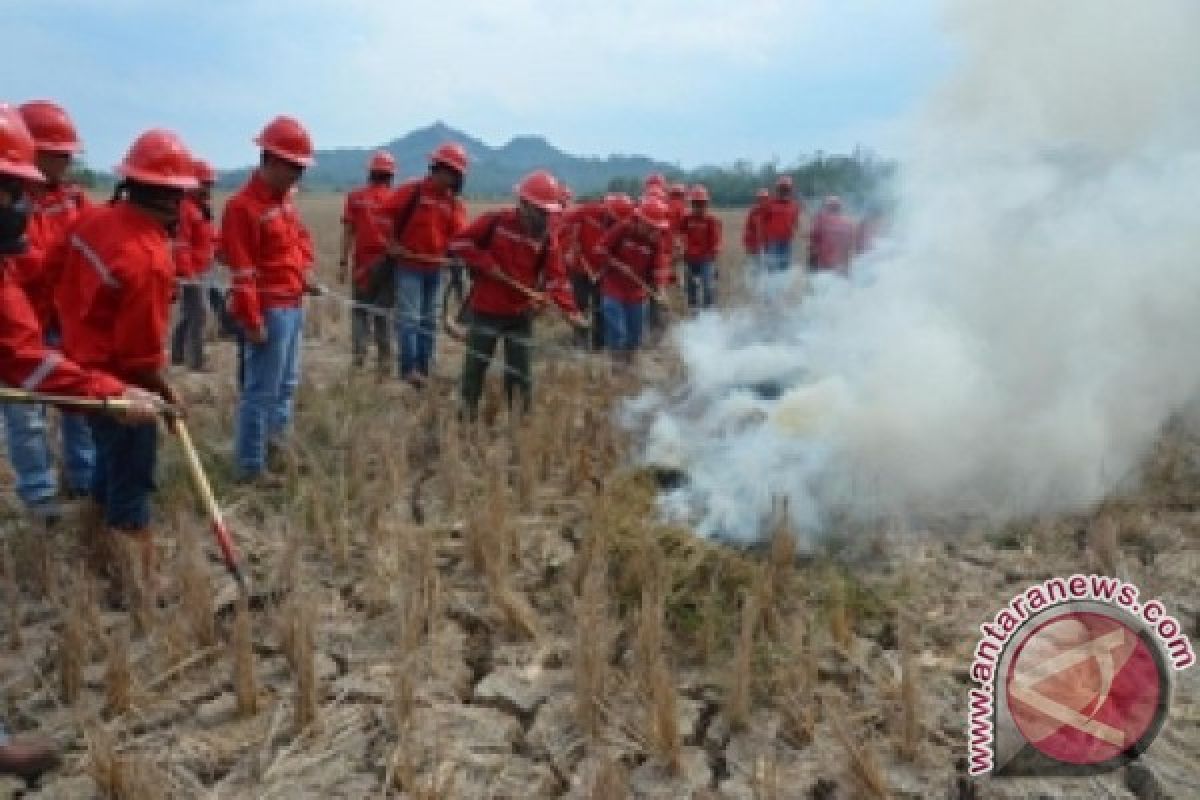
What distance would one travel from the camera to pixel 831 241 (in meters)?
13.5

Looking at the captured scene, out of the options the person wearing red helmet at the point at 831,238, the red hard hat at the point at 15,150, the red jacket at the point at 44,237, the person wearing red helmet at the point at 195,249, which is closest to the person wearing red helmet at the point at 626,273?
the person wearing red helmet at the point at 195,249

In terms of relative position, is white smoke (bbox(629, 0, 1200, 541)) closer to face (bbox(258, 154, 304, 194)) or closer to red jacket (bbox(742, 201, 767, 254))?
face (bbox(258, 154, 304, 194))

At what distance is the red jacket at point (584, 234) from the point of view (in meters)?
10.4

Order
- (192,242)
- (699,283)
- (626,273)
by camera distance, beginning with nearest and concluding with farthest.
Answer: (192,242) → (626,273) → (699,283)

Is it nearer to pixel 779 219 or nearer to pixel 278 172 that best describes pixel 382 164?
pixel 278 172

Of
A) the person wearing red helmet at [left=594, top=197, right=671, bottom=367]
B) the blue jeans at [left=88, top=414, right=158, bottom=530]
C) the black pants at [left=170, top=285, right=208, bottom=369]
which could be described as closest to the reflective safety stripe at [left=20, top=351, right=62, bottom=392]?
the blue jeans at [left=88, top=414, right=158, bottom=530]

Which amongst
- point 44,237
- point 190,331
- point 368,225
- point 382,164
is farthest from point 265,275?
point 382,164

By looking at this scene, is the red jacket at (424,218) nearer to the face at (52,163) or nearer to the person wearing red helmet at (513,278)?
the person wearing red helmet at (513,278)

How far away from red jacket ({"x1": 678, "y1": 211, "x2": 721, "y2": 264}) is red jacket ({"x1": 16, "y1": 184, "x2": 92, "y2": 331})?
815 cm

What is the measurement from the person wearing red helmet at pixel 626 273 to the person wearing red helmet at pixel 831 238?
3886 millimetres

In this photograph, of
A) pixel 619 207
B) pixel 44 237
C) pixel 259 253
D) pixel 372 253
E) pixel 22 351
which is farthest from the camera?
pixel 619 207

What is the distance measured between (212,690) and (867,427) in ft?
12.0

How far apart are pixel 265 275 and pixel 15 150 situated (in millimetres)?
2366

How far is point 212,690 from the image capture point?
12.6ft
